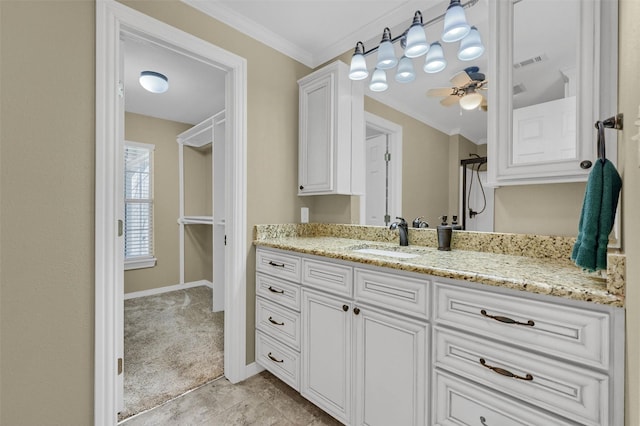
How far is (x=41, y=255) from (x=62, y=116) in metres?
0.65

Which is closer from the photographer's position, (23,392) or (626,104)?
(626,104)

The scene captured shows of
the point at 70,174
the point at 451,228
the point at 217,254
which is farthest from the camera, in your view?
the point at 217,254

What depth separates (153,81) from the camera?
2613mm

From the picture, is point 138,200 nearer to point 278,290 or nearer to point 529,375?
point 278,290

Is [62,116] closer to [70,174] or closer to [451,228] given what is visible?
Answer: [70,174]

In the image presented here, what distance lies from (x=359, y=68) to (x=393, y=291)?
1.56 m

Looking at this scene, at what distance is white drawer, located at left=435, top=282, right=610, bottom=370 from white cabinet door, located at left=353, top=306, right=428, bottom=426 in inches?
6.9

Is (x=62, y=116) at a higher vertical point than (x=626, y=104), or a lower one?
higher

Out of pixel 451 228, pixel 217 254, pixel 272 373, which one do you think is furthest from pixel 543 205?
pixel 217 254

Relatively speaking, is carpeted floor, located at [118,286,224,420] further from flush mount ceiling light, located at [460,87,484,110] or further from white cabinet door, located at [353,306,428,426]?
flush mount ceiling light, located at [460,87,484,110]

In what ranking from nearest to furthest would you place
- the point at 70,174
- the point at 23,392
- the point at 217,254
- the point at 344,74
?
1. the point at 23,392
2. the point at 70,174
3. the point at 344,74
4. the point at 217,254

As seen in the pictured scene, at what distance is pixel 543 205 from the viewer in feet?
4.21

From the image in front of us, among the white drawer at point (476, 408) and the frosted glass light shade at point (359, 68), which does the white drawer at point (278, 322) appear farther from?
the frosted glass light shade at point (359, 68)

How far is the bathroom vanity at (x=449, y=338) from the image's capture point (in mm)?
791
